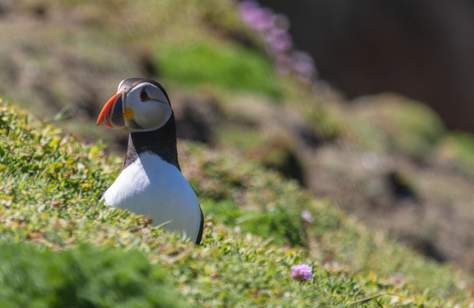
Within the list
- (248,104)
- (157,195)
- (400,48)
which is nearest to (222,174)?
(157,195)

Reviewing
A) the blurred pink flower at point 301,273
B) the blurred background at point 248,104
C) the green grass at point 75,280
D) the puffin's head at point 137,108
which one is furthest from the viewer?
the blurred background at point 248,104

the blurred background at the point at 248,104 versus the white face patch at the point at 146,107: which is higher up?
the white face patch at the point at 146,107

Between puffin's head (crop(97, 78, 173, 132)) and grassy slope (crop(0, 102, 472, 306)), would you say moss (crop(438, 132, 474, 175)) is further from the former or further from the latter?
puffin's head (crop(97, 78, 173, 132))

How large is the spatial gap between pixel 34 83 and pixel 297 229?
403cm

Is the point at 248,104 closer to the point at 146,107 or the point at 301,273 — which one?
the point at 146,107

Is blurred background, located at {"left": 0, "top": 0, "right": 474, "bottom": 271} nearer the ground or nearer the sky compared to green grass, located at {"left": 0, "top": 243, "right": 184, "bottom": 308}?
nearer the ground

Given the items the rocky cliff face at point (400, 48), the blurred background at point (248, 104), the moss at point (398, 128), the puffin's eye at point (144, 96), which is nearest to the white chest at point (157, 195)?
the puffin's eye at point (144, 96)

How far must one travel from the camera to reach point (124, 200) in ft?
17.5

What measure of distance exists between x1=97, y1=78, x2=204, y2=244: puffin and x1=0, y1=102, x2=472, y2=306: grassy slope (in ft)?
0.45

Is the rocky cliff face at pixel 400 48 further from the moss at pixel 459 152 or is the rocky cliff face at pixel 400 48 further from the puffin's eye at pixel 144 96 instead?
the puffin's eye at pixel 144 96

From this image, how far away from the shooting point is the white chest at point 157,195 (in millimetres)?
5301

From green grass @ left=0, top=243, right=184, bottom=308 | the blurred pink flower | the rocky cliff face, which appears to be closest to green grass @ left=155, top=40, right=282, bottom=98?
the blurred pink flower

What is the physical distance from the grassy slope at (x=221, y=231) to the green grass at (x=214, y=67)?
5.41m

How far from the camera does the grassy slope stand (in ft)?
15.4
